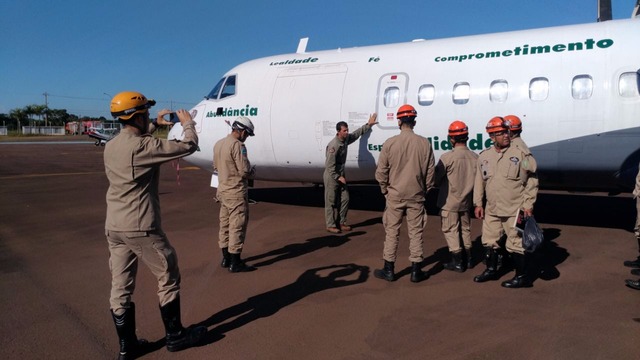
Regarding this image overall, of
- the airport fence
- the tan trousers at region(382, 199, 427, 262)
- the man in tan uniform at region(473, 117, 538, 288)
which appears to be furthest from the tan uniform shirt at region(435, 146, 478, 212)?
the airport fence

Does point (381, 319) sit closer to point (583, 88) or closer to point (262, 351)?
point (262, 351)

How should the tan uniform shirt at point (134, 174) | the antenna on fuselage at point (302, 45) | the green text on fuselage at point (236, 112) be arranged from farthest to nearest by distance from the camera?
1. the antenna on fuselage at point (302, 45)
2. the green text on fuselage at point (236, 112)
3. the tan uniform shirt at point (134, 174)

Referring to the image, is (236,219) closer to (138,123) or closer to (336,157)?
(138,123)

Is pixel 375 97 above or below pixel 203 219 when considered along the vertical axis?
above

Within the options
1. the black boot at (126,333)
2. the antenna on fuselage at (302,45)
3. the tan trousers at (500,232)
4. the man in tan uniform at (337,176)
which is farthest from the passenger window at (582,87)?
the black boot at (126,333)

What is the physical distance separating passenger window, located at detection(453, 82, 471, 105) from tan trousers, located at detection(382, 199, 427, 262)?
3.30m

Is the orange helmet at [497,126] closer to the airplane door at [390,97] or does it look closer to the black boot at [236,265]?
the airplane door at [390,97]

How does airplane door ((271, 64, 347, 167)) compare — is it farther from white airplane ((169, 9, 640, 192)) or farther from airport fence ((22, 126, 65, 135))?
airport fence ((22, 126, 65, 135))

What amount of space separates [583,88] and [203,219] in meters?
7.54

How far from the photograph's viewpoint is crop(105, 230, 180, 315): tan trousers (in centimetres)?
388

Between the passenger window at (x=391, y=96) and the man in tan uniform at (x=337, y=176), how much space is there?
21.9 inches

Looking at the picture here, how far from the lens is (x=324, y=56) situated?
10.1m

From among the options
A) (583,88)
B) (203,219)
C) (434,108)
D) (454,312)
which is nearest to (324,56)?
(434,108)

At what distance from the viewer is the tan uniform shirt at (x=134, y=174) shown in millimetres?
3820
